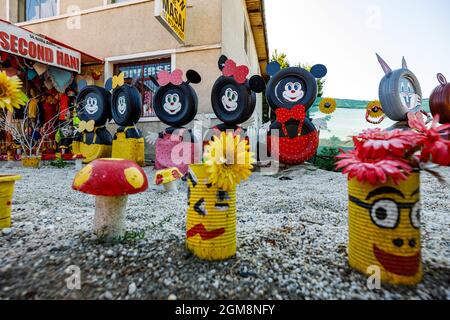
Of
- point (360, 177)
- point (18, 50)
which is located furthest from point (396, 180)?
point (18, 50)

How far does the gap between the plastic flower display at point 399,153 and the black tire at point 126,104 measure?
3.75 meters

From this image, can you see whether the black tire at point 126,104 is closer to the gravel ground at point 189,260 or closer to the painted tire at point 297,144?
the painted tire at point 297,144

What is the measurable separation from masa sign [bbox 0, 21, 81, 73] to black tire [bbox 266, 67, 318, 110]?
4261mm

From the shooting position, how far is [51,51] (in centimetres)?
512

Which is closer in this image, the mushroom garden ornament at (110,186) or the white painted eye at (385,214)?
the white painted eye at (385,214)

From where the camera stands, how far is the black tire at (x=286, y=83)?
12.6 feet

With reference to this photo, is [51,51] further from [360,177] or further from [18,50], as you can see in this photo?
[360,177]

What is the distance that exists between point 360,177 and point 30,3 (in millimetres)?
9714

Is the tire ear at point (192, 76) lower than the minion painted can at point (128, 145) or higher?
higher

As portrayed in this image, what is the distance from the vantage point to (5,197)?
1399 mm

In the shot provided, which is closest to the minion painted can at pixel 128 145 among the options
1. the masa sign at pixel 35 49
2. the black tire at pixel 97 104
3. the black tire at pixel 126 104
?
the black tire at pixel 126 104

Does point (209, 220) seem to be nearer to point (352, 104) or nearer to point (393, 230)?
point (393, 230)

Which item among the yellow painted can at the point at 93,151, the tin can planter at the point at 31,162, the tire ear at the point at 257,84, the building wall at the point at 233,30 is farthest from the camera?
the building wall at the point at 233,30

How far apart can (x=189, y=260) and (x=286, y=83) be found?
3412 millimetres
